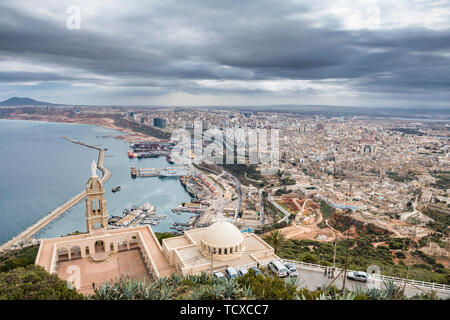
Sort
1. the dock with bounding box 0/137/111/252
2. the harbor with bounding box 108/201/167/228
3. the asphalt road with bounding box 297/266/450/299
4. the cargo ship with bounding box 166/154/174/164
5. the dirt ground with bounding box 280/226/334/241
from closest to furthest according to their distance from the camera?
the asphalt road with bounding box 297/266/450/299 → the dirt ground with bounding box 280/226/334/241 → the dock with bounding box 0/137/111/252 → the harbor with bounding box 108/201/167/228 → the cargo ship with bounding box 166/154/174/164

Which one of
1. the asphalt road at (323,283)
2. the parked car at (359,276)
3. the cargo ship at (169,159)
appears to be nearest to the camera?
the asphalt road at (323,283)

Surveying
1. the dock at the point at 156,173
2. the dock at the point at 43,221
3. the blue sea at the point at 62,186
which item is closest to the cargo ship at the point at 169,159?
the blue sea at the point at 62,186

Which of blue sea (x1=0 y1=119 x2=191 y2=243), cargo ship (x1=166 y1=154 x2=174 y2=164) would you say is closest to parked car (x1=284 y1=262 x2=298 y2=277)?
blue sea (x1=0 y1=119 x2=191 y2=243)

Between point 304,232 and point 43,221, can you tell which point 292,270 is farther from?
point 43,221

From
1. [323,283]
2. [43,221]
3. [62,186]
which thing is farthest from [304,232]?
[62,186]

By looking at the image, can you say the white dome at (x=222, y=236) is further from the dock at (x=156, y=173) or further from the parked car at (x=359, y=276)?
the dock at (x=156, y=173)

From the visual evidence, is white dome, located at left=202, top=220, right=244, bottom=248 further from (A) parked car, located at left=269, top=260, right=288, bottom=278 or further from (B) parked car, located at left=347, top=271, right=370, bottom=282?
(B) parked car, located at left=347, top=271, right=370, bottom=282

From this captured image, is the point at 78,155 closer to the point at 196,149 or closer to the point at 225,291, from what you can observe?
the point at 196,149
